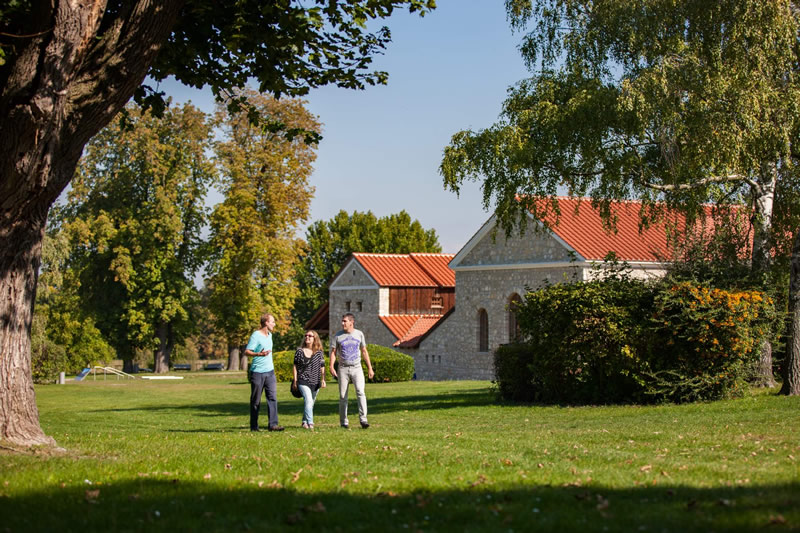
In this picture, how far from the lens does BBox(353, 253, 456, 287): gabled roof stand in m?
51.7

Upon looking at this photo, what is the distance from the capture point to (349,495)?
7.49 metres

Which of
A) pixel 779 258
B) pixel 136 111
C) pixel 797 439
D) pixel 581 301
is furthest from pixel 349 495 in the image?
pixel 136 111

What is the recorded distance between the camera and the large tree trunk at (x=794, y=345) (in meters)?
19.6

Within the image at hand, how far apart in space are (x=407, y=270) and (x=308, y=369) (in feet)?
126

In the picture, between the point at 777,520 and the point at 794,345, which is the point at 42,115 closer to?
Answer: the point at 777,520

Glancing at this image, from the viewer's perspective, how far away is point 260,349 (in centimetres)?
1441

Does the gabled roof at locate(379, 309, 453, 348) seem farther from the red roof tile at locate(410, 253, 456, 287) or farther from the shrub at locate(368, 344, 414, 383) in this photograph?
the shrub at locate(368, 344, 414, 383)

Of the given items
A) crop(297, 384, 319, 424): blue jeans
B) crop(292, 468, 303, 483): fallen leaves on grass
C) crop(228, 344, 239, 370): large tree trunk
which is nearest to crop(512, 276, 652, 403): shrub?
crop(297, 384, 319, 424): blue jeans

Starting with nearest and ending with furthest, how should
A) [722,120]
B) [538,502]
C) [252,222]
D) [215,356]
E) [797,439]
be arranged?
[538,502] < [797,439] < [722,120] < [252,222] < [215,356]

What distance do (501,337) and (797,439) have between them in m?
30.1

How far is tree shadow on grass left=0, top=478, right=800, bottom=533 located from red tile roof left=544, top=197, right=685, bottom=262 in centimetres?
2868

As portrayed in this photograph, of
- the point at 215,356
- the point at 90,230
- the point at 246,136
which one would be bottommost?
the point at 215,356

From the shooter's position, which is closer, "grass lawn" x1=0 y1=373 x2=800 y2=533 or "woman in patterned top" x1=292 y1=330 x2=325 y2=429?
"grass lawn" x1=0 y1=373 x2=800 y2=533

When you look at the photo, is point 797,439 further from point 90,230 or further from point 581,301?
point 90,230
